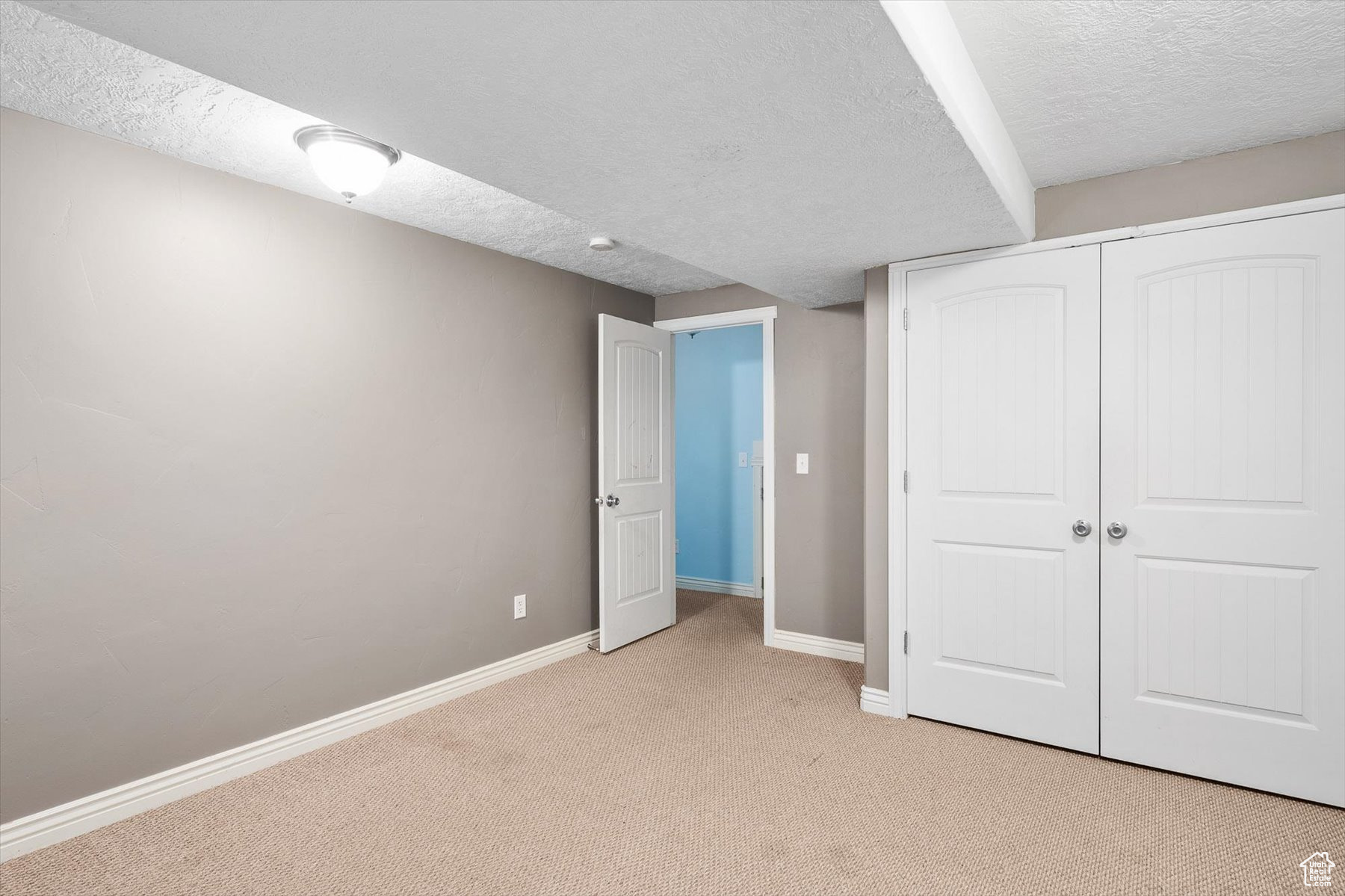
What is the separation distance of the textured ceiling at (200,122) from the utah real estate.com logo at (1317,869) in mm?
3330

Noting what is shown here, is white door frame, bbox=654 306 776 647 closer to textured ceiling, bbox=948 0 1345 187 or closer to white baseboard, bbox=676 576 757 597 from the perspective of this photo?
white baseboard, bbox=676 576 757 597

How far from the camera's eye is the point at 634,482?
4238 millimetres

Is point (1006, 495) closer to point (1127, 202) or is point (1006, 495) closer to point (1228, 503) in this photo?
point (1228, 503)

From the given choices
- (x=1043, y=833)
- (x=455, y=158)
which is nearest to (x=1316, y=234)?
(x=1043, y=833)

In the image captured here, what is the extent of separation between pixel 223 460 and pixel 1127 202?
3.55m

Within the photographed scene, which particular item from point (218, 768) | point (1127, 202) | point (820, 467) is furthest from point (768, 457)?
point (218, 768)

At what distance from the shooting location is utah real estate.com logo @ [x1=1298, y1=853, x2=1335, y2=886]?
6.12ft

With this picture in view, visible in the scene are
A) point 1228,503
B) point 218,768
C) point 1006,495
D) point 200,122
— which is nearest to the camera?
point 200,122

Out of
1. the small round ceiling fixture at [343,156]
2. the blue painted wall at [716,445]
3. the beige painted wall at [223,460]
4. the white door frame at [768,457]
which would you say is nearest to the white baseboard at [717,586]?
the blue painted wall at [716,445]

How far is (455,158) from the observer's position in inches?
74.7

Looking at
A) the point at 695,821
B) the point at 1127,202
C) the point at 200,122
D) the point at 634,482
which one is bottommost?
the point at 695,821

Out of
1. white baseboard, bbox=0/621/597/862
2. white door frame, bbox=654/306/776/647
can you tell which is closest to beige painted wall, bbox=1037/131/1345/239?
white door frame, bbox=654/306/776/647

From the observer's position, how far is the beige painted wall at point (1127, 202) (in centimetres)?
233

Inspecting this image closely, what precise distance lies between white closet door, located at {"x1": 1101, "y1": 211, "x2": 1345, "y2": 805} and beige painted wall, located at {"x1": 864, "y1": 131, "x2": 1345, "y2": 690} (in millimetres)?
131
